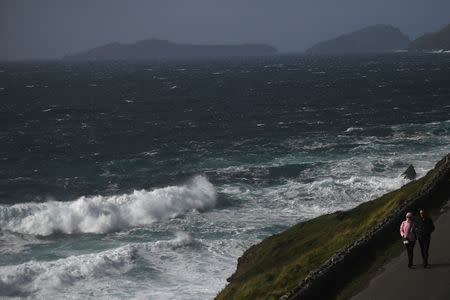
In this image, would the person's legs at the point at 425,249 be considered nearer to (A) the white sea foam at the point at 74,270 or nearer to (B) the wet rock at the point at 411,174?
(A) the white sea foam at the point at 74,270

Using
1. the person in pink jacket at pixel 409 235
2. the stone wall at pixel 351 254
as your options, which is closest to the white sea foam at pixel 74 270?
the stone wall at pixel 351 254

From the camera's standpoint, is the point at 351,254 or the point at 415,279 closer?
the point at 415,279

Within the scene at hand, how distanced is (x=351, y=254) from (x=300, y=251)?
28.5 feet

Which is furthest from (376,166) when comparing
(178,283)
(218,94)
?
(218,94)

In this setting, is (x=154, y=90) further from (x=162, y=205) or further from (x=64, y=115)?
(x=162, y=205)

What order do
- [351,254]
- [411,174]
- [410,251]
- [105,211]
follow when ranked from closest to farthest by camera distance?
[410,251] → [351,254] → [105,211] → [411,174]

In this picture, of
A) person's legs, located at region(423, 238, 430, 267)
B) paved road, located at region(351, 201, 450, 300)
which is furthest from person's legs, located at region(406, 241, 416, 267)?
person's legs, located at region(423, 238, 430, 267)

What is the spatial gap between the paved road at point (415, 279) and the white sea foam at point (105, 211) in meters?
26.6

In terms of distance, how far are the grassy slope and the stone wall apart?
29cm

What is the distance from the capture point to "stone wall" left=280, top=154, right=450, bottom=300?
15930 millimetres

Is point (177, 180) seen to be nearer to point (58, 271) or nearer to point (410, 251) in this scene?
point (58, 271)

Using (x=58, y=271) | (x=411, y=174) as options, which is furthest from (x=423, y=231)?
(x=411, y=174)

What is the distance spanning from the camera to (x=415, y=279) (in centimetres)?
1564

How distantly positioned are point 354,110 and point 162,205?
53291 mm
